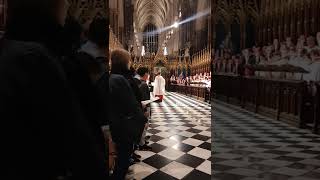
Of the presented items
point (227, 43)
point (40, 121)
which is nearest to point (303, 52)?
point (227, 43)

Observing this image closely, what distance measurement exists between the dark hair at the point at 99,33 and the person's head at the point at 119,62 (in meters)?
0.75

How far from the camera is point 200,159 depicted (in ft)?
16.9

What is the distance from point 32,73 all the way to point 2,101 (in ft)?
0.38

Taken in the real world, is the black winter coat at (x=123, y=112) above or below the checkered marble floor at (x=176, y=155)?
above

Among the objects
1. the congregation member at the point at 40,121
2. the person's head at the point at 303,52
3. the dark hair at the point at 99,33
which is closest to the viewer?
the congregation member at the point at 40,121

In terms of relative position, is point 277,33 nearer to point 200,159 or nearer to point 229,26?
point 229,26

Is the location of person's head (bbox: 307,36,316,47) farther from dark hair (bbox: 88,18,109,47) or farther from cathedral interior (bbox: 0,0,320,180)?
dark hair (bbox: 88,18,109,47)

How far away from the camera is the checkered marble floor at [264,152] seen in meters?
4.46

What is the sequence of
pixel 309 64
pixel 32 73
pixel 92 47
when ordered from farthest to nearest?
pixel 309 64
pixel 92 47
pixel 32 73

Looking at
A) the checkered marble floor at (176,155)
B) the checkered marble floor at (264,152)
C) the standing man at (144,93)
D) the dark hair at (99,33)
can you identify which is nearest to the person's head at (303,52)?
the checkered marble floor at (264,152)

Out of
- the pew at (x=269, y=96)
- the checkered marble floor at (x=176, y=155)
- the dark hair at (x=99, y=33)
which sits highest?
the dark hair at (x=99, y=33)

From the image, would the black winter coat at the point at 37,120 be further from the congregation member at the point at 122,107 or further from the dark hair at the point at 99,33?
the congregation member at the point at 122,107

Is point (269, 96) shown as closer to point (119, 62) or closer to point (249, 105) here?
point (249, 105)

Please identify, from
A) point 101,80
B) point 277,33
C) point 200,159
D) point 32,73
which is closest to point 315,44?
point 277,33
